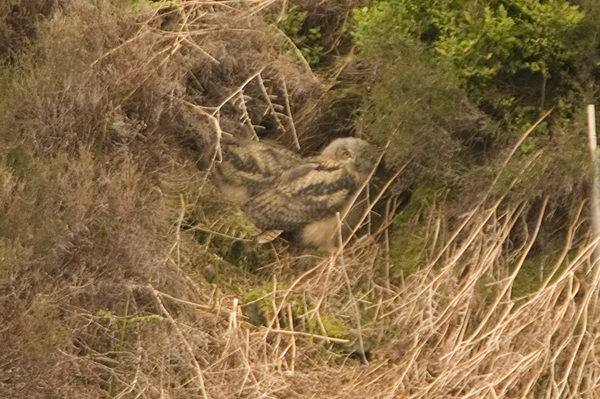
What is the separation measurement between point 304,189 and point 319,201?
0.35ft

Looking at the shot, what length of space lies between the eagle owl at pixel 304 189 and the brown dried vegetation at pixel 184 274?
0.44 ft

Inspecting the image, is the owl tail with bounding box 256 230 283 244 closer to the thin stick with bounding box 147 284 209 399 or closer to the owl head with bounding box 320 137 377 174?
the owl head with bounding box 320 137 377 174

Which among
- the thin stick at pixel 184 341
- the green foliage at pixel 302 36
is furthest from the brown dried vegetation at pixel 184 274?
the green foliage at pixel 302 36

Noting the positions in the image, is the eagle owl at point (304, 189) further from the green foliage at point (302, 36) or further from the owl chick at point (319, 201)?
the green foliage at point (302, 36)

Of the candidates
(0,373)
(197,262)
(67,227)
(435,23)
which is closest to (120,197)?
(67,227)

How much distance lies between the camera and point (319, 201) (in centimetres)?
593

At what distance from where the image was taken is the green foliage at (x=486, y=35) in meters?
5.28

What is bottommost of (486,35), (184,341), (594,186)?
(184,341)

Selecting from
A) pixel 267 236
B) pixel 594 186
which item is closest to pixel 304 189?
pixel 267 236

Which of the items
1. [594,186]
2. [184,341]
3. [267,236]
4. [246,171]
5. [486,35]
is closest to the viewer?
[184,341]

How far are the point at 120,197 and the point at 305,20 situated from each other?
2239 mm

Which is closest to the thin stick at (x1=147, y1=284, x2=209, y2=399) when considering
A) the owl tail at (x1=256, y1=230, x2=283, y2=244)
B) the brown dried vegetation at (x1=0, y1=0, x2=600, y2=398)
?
the brown dried vegetation at (x1=0, y1=0, x2=600, y2=398)

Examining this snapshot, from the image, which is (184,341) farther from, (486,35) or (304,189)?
(486,35)

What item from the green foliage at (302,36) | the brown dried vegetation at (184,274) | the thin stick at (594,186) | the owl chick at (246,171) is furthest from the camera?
the green foliage at (302,36)
